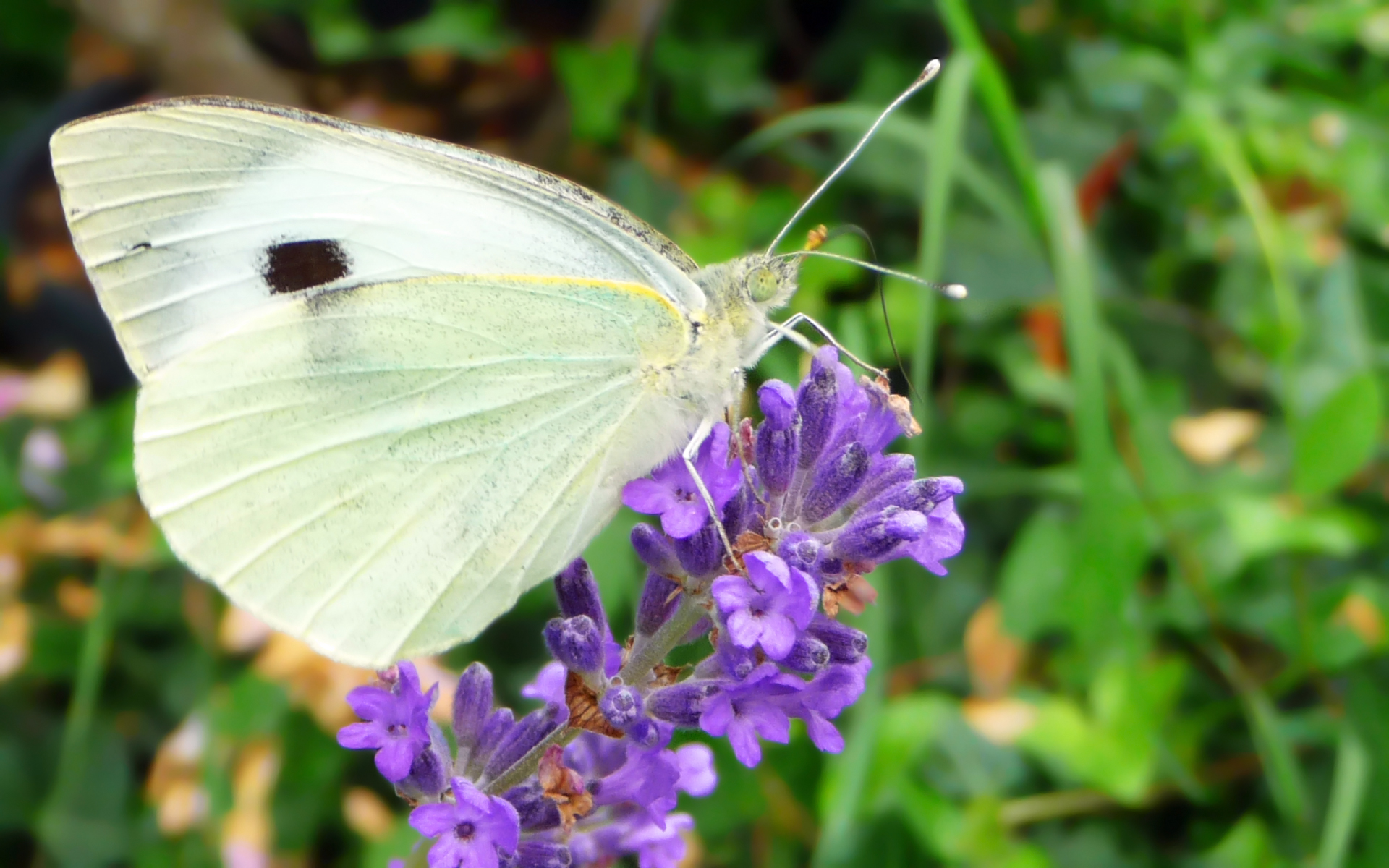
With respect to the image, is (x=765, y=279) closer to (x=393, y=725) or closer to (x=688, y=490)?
(x=688, y=490)

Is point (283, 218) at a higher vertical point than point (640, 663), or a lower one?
higher

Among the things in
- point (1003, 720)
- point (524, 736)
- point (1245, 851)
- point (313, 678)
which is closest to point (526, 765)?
point (524, 736)

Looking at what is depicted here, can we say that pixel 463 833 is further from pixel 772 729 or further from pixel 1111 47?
pixel 1111 47

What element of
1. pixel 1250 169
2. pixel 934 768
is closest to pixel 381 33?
pixel 1250 169

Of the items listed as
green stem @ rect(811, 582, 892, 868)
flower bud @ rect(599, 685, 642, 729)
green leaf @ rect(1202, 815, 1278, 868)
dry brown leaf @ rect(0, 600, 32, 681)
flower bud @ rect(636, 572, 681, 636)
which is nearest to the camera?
flower bud @ rect(599, 685, 642, 729)

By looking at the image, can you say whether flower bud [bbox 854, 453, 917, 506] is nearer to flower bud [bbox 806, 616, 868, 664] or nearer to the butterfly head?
flower bud [bbox 806, 616, 868, 664]

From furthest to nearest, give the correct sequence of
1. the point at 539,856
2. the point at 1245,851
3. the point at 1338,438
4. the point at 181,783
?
the point at 181,783 < the point at 1338,438 < the point at 1245,851 < the point at 539,856

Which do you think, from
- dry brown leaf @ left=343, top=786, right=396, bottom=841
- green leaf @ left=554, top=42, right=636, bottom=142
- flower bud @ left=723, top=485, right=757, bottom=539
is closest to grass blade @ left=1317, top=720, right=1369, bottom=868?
flower bud @ left=723, top=485, right=757, bottom=539
